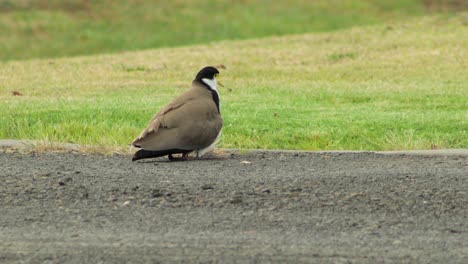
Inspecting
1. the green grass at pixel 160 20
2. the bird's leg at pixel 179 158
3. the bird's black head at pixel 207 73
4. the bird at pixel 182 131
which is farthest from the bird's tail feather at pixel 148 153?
the green grass at pixel 160 20

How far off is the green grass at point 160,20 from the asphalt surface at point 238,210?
26.1 meters

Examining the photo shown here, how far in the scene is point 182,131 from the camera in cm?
945

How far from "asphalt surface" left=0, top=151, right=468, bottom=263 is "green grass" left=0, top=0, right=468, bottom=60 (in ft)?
85.5

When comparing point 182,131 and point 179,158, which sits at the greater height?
point 182,131

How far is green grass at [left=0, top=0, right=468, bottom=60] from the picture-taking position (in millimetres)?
37031

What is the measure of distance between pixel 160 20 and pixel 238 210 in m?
34.4

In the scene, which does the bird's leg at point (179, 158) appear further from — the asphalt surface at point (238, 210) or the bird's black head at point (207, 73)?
the bird's black head at point (207, 73)

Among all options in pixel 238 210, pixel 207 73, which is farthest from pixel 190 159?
pixel 238 210

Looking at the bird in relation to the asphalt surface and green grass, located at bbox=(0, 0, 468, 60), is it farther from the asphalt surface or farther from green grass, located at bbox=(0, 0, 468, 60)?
green grass, located at bbox=(0, 0, 468, 60)

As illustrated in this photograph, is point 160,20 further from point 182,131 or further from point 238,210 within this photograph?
point 238,210

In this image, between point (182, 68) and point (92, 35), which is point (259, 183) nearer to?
point (182, 68)

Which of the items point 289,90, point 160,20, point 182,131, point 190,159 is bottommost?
Answer: point 160,20

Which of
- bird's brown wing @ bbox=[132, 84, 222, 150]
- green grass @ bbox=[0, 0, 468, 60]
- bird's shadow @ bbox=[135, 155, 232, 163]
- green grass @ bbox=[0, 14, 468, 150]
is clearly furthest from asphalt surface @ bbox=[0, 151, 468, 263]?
green grass @ bbox=[0, 0, 468, 60]

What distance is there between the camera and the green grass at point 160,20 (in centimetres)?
3703
